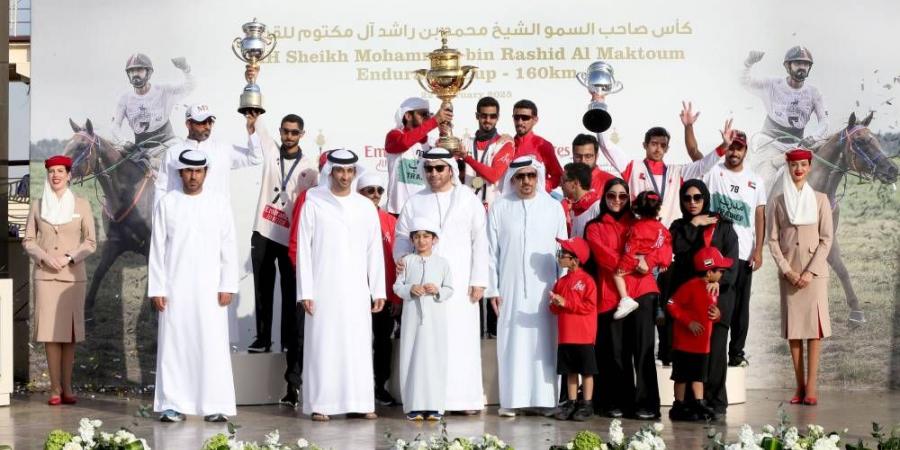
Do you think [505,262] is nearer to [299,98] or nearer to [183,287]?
[183,287]

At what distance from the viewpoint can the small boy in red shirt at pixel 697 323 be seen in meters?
8.55

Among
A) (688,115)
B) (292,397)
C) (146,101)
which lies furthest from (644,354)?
(146,101)

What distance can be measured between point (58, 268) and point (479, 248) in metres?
3.15

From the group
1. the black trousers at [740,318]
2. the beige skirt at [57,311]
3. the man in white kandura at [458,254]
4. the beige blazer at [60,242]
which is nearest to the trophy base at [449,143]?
the man in white kandura at [458,254]

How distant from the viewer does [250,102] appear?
969cm

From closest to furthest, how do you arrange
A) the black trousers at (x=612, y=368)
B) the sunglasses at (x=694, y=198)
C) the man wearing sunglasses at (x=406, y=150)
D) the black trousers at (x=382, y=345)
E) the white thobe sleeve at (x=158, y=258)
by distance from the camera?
the sunglasses at (x=694, y=198)
the black trousers at (x=612, y=368)
the white thobe sleeve at (x=158, y=258)
the black trousers at (x=382, y=345)
the man wearing sunglasses at (x=406, y=150)

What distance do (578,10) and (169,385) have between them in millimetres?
4562

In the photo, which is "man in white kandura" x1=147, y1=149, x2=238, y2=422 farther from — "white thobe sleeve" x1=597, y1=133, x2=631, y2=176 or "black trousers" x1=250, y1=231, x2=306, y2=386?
"white thobe sleeve" x1=597, y1=133, x2=631, y2=176

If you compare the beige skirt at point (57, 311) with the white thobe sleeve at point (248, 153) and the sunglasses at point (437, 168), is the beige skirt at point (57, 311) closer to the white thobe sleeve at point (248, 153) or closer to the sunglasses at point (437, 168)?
the white thobe sleeve at point (248, 153)

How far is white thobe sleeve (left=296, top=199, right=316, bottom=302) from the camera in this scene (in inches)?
353

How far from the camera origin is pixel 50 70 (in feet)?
37.8

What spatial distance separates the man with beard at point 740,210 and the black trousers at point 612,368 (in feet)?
4.30

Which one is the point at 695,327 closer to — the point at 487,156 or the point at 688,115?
the point at 487,156

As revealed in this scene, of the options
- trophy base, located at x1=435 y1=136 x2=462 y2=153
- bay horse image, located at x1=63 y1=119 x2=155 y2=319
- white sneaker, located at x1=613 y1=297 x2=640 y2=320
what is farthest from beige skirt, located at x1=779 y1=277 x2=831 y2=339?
bay horse image, located at x1=63 y1=119 x2=155 y2=319
